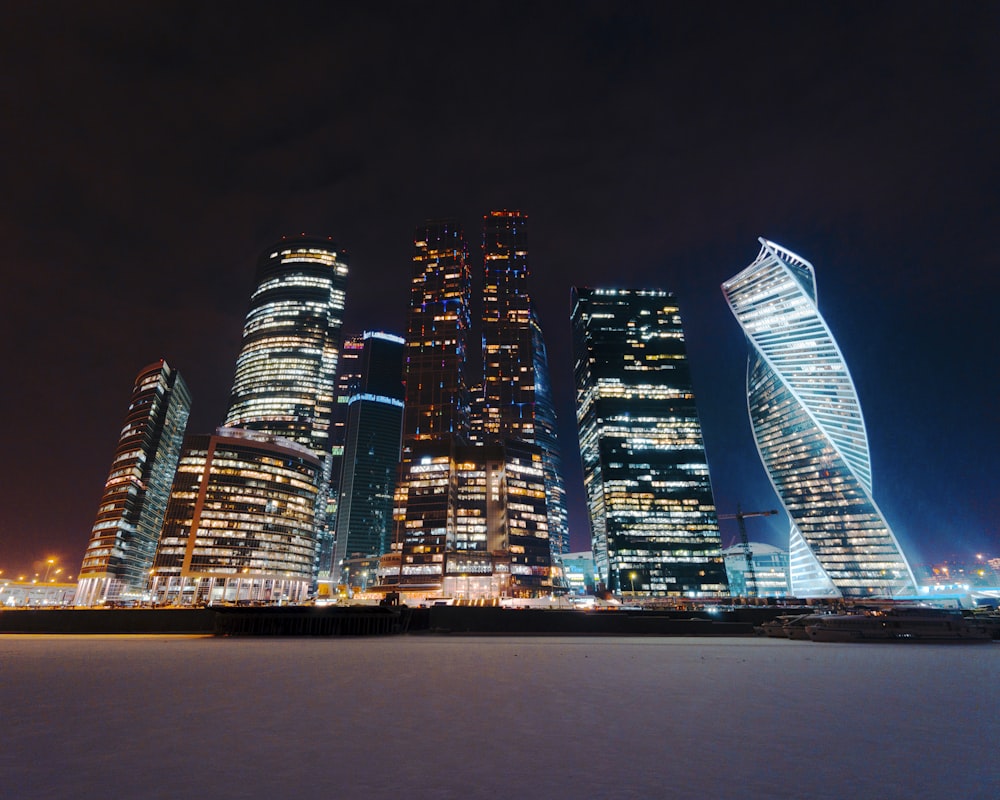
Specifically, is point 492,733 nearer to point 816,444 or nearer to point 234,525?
point 234,525

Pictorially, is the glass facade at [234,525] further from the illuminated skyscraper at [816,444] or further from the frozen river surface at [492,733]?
the illuminated skyscraper at [816,444]

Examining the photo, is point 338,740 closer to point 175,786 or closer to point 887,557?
point 175,786

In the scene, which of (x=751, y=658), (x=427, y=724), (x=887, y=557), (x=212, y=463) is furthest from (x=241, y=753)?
(x=887, y=557)

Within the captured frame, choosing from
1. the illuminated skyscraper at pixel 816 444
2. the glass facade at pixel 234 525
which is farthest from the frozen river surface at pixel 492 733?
the illuminated skyscraper at pixel 816 444

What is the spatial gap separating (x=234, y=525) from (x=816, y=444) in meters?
204

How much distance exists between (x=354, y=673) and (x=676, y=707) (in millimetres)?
11477

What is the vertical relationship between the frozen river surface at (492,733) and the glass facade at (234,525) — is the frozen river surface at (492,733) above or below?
below

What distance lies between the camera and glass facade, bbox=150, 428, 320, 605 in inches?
6344

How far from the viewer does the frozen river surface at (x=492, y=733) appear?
633 centimetres

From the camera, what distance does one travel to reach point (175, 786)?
6.12 m

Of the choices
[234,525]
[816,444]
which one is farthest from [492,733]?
[816,444]

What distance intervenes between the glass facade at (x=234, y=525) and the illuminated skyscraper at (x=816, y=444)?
183555 millimetres

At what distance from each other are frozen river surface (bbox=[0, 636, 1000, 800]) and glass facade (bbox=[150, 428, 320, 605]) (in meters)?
165

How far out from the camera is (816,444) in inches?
6929
